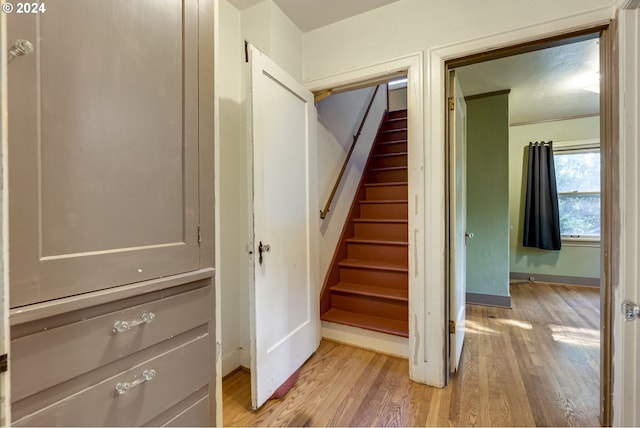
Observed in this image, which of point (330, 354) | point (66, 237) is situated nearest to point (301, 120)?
point (66, 237)

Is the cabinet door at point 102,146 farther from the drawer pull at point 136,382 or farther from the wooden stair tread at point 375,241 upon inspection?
the wooden stair tread at point 375,241

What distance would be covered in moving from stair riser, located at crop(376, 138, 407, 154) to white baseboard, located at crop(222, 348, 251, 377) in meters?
3.06

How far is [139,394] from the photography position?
29.2 inches

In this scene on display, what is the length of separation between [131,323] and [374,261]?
7.58 ft

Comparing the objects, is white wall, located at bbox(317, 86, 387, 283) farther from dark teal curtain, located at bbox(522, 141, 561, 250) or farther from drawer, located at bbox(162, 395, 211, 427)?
dark teal curtain, located at bbox(522, 141, 561, 250)

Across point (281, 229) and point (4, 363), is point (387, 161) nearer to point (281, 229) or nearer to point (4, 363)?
point (281, 229)

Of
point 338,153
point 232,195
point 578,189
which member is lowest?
point 232,195

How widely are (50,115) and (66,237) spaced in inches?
10.5

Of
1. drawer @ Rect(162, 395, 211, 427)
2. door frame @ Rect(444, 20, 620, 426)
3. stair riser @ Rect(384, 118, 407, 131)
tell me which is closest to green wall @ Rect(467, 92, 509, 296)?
stair riser @ Rect(384, 118, 407, 131)

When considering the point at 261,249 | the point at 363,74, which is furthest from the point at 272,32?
the point at 261,249

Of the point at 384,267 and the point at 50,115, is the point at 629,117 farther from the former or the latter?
the point at 50,115

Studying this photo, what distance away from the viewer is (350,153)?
3.09m

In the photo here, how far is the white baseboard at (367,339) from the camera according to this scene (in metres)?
2.09

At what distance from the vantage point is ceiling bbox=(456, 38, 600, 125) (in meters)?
2.44
